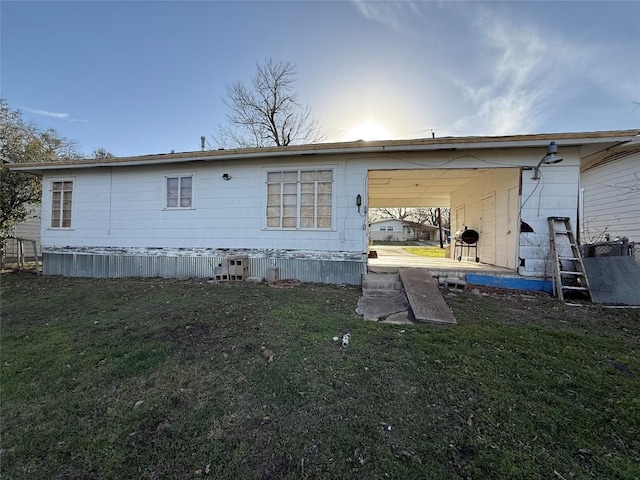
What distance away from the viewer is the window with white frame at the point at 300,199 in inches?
260

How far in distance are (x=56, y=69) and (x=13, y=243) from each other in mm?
9299

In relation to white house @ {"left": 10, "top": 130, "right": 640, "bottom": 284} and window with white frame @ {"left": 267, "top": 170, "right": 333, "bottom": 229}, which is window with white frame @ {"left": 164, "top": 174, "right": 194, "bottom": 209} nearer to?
white house @ {"left": 10, "top": 130, "right": 640, "bottom": 284}

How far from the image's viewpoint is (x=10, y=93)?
992 centimetres

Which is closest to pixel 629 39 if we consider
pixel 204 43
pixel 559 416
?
pixel 559 416

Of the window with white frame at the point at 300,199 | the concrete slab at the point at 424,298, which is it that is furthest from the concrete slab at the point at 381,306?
the window with white frame at the point at 300,199

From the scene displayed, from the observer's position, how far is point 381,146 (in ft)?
19.4

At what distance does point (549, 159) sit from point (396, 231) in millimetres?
35179

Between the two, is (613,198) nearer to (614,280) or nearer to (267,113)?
(614,280)

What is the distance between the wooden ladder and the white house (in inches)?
8.2

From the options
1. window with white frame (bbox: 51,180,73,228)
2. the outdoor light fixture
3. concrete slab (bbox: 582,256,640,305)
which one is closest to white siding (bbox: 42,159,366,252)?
window with white frame (bbox: 51,180,73,228)

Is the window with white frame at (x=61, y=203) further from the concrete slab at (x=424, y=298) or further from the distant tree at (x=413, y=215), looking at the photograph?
the distant tree at (x=413, y=215)

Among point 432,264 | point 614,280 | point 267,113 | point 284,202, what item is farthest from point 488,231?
point 267,113

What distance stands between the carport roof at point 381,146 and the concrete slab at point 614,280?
229 centimetres

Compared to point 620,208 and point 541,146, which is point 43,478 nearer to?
point 541,146
